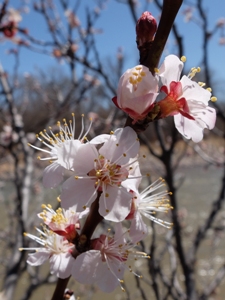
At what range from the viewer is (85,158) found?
1.83 feet

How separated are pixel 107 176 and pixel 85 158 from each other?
0.05m

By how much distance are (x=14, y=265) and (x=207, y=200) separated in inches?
257

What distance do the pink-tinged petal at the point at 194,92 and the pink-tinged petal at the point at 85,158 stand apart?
191 millimetres

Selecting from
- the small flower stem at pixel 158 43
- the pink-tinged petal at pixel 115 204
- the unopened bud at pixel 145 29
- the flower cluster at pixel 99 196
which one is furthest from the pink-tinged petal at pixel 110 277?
the unopened bud at pixel 145 29

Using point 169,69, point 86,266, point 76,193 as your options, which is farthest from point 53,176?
point 169,69

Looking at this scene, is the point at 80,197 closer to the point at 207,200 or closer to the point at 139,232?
the point at 139,232

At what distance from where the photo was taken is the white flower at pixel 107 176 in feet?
1.73

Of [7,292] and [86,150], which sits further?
[7,292]

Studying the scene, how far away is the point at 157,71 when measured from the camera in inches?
20.3

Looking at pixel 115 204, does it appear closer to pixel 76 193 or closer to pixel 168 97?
pixel 76 193

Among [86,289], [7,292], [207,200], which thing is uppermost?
[7,292]

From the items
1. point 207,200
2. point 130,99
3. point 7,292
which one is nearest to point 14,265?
point 7,292

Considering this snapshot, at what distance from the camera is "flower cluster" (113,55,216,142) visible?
1.65ft

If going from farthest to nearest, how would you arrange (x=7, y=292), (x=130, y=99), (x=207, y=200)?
(x=207, y=200) → (x=7, y=292) → (x=130, y=99)
